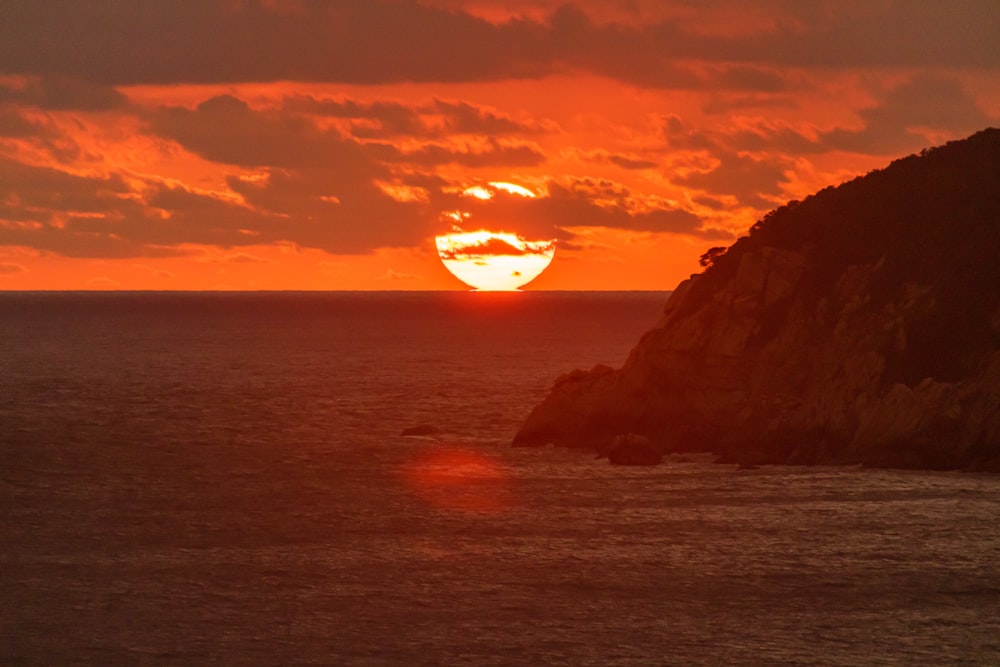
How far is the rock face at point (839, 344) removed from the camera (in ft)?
189

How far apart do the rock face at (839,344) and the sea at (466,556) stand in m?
2.33

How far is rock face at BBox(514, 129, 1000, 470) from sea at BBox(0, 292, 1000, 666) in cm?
233

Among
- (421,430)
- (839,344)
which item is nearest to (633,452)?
(839,344)

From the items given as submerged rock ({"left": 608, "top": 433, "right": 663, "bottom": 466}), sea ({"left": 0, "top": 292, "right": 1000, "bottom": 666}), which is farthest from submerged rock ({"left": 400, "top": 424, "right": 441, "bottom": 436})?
submerged rock ({"left": 608, "top": 433, "right": 663, "bottom": 466})

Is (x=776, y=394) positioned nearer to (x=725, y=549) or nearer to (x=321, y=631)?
(x=725, y=549)

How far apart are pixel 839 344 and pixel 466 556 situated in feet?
88.2

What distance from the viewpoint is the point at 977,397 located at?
55.6 meters

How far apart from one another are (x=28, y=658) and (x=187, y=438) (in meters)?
43.5

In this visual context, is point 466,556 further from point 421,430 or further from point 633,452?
point 421,430

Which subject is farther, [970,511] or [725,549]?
[970,511]

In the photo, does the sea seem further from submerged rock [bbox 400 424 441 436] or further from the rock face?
the rock face

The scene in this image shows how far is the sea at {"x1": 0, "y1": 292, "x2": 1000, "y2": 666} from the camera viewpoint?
33.1 metres

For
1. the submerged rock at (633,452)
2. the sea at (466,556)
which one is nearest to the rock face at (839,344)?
the submerged rock at (633,452)

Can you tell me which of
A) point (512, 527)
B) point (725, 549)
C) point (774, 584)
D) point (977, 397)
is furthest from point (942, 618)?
point (977, 397)
